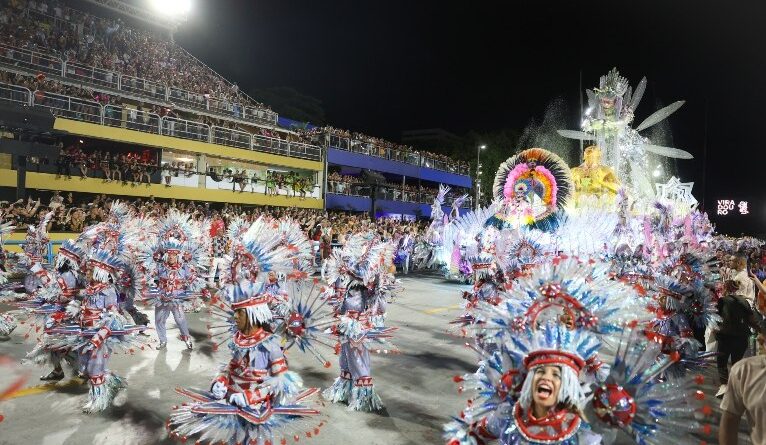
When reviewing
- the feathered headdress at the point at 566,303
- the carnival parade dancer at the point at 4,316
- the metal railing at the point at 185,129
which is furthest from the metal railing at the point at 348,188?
the feathered headdress at the point at 566,303

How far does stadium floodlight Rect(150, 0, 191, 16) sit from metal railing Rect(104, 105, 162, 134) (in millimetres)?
12618

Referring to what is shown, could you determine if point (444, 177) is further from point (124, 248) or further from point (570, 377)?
point (570, 377)

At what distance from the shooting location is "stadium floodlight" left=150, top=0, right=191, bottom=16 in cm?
3206

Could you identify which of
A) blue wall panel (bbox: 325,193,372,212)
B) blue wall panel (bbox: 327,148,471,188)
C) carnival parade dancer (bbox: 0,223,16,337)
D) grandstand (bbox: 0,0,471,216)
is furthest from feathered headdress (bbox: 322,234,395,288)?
blue wall panel (bbox: 327,148,471,188)

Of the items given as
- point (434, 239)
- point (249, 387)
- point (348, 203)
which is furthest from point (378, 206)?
point (249, 387)

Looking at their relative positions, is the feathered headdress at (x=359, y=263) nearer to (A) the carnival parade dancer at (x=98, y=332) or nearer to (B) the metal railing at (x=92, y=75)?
(A) the carnival parade dancer at (x=98, y=332)

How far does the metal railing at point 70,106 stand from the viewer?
725 inches

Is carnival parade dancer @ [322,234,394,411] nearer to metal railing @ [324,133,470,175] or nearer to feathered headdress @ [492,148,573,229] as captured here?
feathered headdress @ [492,148,573,229]

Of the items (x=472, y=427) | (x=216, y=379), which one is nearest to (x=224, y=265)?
(x=216, y=379)

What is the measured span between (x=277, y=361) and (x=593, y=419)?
2.36 meters

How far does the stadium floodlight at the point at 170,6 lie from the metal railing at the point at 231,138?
11510mm

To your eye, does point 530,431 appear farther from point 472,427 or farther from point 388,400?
point 388,400

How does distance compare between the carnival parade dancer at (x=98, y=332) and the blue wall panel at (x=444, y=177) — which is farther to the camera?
the blue wall panel at (x=444, y=177)

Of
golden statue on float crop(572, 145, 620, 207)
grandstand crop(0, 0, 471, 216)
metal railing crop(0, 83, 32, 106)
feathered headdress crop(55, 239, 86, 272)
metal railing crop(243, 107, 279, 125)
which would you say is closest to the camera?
feathered headdress crop(55, 239, 86, 272)
